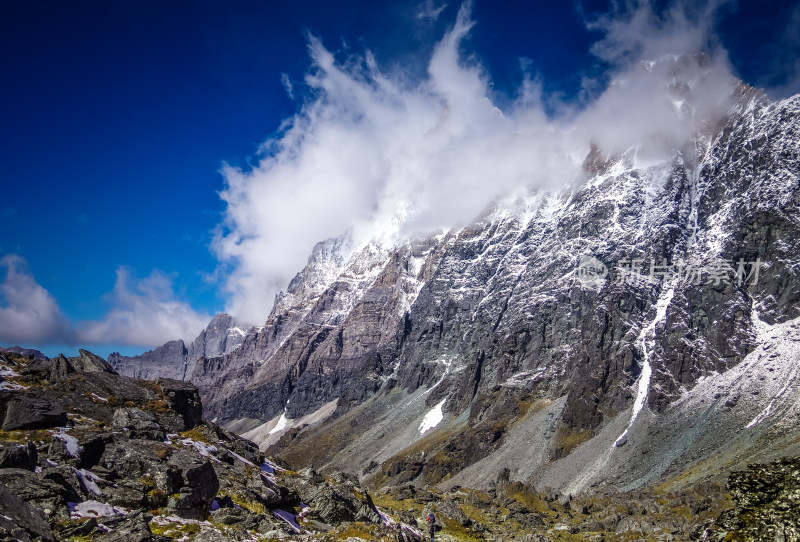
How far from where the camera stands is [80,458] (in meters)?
28.2

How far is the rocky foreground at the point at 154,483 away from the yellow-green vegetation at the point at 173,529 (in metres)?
0.09

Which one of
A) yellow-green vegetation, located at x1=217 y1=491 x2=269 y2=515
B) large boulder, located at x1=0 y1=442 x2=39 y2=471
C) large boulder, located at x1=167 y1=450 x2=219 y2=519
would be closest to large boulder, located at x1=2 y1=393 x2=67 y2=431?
large boulder, located at x1=0 y1=442 x2=39 y2=471

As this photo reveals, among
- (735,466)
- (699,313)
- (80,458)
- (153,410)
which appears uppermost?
Result: (699,313)

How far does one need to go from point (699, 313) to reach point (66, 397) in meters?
205

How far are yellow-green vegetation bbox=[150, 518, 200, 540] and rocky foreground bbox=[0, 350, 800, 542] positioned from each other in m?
0.09

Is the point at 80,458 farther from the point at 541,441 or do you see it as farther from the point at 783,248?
the point at 783,248

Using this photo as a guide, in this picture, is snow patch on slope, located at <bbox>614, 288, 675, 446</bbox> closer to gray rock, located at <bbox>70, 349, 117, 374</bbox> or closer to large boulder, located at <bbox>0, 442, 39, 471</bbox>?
gray rock, located at <bbox>70, 349, 117, 374</bbox>

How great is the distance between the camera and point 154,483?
27.9 meters

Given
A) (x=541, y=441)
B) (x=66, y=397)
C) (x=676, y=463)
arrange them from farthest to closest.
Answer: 1. (x=541, y=441)
2. (x=676, y=463)
3. (x=66, y=397)

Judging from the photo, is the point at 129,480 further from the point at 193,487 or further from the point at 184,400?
the point at 184,400

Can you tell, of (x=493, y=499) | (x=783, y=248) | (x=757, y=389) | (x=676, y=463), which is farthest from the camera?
(x=783, y=248)

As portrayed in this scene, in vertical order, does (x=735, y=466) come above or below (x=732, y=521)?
below

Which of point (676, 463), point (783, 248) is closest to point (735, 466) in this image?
point (676, 463)

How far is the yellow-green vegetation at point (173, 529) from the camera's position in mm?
23811
